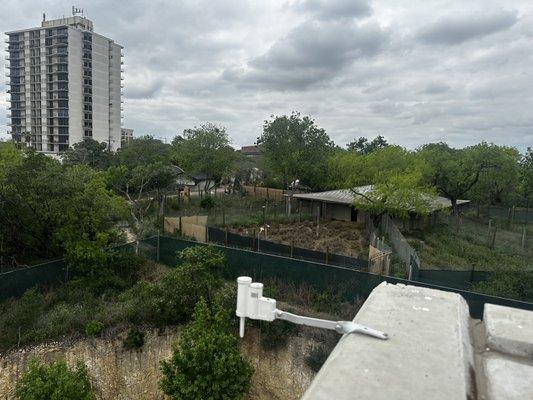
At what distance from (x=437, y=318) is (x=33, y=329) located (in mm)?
13556

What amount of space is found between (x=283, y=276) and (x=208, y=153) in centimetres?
2488

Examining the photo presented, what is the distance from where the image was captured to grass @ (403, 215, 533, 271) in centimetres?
1866

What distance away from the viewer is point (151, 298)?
13.3 meters

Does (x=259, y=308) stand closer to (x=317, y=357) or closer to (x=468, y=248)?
(x=317, y=357)

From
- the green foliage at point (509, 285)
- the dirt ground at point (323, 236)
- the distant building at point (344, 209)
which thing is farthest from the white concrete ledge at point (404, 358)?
the distant building at point (344, 209)

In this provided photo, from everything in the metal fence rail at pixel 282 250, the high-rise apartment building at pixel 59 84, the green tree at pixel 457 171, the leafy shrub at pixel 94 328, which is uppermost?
the high-rise apartment building at pixel 59 84

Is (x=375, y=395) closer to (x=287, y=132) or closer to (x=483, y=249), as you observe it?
(x=483, y=249)

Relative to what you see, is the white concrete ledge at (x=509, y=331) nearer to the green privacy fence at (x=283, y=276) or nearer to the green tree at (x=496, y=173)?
the green privacy fence at (x=283, y=276)

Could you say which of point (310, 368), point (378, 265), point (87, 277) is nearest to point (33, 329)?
point (87, 277)

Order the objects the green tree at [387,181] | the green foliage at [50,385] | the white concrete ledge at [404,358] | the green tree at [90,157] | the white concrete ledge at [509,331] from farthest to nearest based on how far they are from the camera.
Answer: the green tree at [90,157] < the green tree at [387,181] < the green foliage at [50,385] < the white concrete ledge at [509,331] < the white concrete ledge at [404,358]

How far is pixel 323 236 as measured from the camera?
2381cm

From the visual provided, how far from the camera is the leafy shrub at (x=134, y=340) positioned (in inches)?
488

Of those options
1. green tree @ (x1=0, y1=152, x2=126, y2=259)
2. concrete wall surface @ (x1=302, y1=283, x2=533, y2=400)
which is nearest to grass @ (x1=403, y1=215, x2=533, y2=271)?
concrete wall surface @ (x1=302, y1=283, x2=533, y2=400)

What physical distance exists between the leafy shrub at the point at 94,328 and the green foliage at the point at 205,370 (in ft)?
12.1
